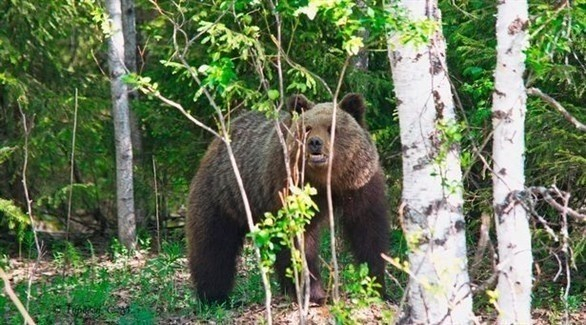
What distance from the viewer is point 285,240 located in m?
6.03

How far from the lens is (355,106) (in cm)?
883

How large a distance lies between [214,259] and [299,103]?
1748 mm

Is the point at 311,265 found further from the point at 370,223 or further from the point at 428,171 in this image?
the point at 428,171

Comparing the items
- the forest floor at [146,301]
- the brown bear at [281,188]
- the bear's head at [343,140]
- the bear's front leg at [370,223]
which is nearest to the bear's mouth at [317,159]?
the brown bear at [281,188]

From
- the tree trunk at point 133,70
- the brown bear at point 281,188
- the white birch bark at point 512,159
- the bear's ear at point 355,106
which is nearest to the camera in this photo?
the white birch bark at point 512,159

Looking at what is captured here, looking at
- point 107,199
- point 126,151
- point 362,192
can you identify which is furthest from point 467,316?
point 107,199

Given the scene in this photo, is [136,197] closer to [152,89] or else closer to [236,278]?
[236,278]

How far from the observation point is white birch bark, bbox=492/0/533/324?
19.0ft

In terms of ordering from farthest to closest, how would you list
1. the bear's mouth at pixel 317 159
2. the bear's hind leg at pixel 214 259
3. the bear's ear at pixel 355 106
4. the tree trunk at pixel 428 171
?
the bear's hind leg at pixel 214 259 < the bear's ear at pixel 355 106 < the bear's mouth at pixel 317 159 < the tree trunk at pixel 428 171

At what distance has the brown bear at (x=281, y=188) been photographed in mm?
8484

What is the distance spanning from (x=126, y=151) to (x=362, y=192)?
11.9ft

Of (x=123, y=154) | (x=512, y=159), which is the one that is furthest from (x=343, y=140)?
(x=123, y=154)

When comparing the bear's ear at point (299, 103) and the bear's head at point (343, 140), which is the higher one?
the bear's ear at point (299, 103)

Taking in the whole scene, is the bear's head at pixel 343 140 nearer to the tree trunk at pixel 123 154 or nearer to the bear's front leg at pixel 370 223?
the bear's front leg at pixel 370 223
